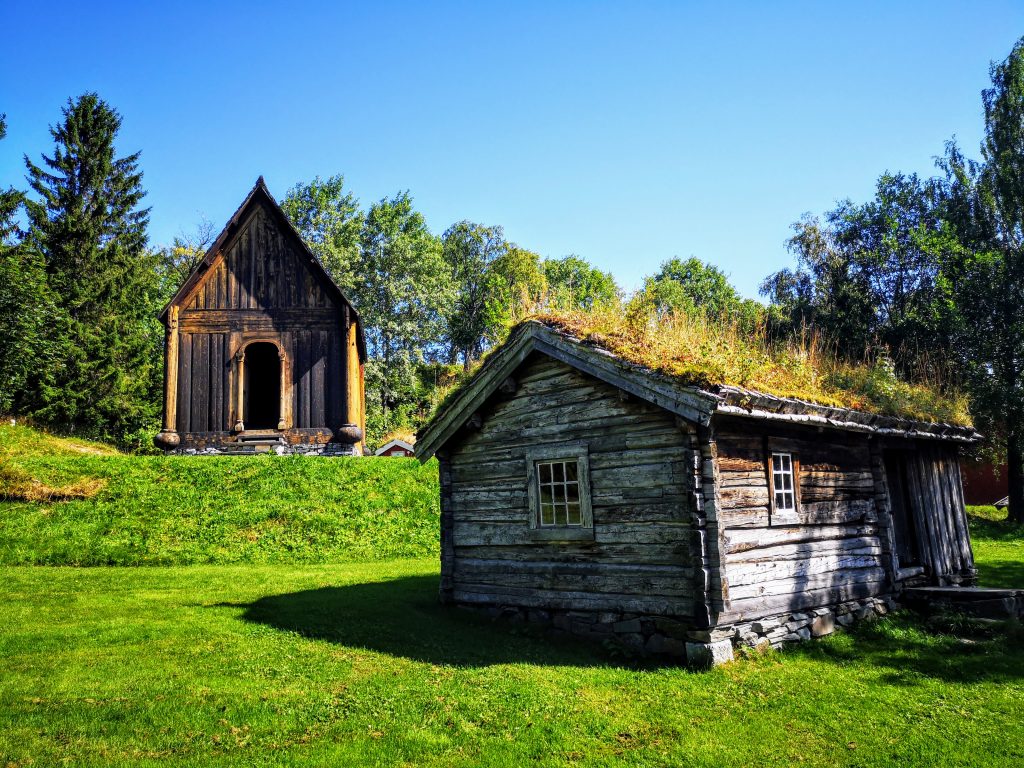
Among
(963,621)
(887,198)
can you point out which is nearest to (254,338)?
(963,621)

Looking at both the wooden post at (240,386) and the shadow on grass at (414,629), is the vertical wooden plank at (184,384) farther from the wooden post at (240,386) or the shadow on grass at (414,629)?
the shadow on grass at (414,629)

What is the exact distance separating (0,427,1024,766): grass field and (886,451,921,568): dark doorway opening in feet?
8.74

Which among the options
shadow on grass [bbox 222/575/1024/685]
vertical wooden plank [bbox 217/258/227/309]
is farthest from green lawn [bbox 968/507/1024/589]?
vertical wooden plank [bbox 217/258/227/309]

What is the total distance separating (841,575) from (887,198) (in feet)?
112

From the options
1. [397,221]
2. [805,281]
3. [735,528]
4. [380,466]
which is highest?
[397,221]

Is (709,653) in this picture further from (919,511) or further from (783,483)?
(919,511)

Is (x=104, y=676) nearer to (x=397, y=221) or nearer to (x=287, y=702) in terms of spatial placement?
(x=287, y=702)

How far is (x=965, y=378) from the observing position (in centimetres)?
Result: 2981

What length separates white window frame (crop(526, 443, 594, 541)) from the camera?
1055 centimetres

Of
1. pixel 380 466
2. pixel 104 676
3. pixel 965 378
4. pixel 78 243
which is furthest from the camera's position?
pixel 78 243

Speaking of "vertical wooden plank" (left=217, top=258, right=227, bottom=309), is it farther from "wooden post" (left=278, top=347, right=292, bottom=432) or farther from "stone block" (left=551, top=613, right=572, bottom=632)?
"stone block" (left=551, top=613, right=572, bottom=632)

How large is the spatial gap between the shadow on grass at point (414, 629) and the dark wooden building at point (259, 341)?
37.8 feet

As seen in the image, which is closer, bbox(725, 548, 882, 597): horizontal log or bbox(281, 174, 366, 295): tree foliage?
bbox(725, 548, 882, 597): horizontal log

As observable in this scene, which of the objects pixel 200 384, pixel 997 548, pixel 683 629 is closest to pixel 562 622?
pixel 683 629
